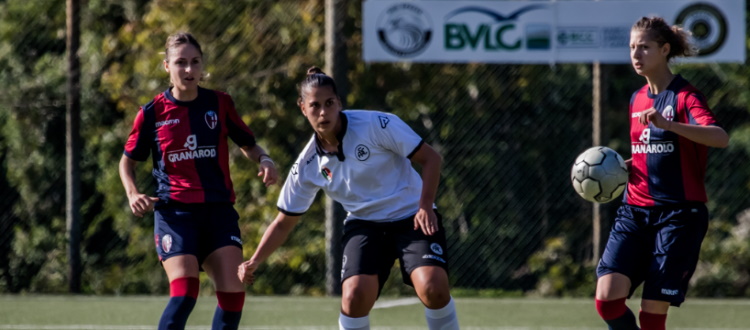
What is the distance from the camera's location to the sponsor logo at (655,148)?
14.2ft

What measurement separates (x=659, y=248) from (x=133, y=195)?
2.19m

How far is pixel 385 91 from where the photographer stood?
8922 millimetres

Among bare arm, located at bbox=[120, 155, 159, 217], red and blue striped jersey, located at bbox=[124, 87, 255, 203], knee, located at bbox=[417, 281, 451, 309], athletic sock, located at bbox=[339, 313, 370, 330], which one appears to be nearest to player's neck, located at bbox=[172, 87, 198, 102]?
red and blue striped jersey, located at bbox=[124, 87, 255, 203]

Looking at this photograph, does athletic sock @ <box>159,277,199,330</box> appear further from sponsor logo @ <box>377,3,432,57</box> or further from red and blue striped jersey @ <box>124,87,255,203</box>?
sponsor logo @ <box>377,3,432,57</box>

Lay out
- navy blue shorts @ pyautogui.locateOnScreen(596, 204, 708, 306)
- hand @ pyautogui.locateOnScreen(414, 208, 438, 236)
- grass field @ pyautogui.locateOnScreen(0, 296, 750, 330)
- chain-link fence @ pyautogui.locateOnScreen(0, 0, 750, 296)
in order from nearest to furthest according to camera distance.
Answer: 1. hand @ pyautogui.locateOnScreen(414, 208, 438, 236)
2. navy blue shorts @ pyautogui.locateOnScreen(596, 204, 708, 306)
3. grass field @ pyautogui.locateOnScreen(0, 296, 750, 330)
4. chain-link fence @ pyautogui.locateOnScreen(0, 0, 750, 296)

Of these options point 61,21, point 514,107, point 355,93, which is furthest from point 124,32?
point 514,107

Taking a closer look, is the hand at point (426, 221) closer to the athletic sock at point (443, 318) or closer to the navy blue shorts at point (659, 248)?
the athletic sock at point (443, 318)

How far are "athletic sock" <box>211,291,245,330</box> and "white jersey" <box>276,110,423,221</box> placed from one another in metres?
0.43

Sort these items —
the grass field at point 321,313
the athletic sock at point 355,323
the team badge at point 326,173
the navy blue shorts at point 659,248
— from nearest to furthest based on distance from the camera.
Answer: the navy blue shorts at point 659,248, the athletic sock at point 355,323, the team badge at point 326,173, the grass field at point 321,313

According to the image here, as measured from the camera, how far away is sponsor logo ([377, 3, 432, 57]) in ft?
26.8

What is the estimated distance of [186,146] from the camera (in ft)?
15.3

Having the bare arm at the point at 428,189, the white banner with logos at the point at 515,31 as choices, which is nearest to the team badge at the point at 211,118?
the bare arm at the point at 428,189

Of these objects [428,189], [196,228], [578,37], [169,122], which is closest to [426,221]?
[428,189]

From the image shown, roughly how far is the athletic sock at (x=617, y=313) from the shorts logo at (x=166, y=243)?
5.94 feet
